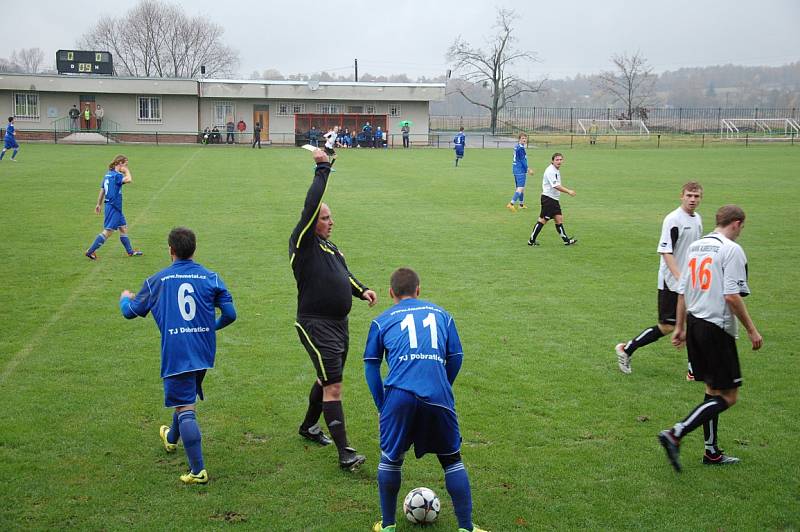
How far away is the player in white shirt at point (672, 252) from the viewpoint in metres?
7.86

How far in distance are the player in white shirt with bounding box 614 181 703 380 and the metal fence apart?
67.7 m

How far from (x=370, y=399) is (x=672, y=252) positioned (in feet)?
11.8

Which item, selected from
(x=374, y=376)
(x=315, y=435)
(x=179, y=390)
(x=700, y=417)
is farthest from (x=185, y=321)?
(x=700, y=417)

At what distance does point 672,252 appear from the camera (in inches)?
314

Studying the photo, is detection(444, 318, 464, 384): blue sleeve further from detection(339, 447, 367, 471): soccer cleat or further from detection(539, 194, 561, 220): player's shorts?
detection(539, 194, 561, 220): player's shorts

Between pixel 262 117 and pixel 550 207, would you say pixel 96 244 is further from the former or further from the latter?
pixel 262 117

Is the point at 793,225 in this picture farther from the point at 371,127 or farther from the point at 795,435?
the point at 371,127


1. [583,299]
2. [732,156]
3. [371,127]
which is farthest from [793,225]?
[371,127]

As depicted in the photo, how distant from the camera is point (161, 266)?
13781 millimetres

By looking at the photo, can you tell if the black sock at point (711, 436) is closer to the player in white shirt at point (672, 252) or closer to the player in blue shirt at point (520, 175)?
the player in white shirt at point (672, 252)

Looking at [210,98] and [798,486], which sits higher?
[210,98]

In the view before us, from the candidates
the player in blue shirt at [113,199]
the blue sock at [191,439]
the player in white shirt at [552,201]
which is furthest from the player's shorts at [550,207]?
the blue sock at [191,439]

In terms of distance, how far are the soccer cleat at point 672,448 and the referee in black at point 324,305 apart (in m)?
2.42

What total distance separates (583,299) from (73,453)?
793 centimetres
